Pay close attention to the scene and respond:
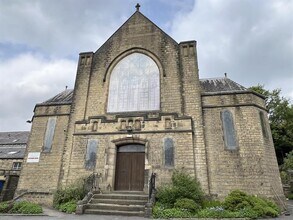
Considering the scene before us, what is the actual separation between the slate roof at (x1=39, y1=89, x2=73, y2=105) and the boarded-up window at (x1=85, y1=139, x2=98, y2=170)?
156 inches

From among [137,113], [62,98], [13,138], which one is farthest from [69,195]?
[13,138]

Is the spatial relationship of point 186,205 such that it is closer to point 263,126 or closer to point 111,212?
point 111,212

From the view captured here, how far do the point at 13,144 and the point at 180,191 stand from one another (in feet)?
89.7

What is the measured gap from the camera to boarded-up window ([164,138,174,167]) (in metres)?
12.0

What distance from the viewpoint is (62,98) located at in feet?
55.6

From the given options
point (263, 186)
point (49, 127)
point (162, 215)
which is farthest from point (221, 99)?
point (49, 127)

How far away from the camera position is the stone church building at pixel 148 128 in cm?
1195

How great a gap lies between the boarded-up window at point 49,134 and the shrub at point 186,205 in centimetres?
930

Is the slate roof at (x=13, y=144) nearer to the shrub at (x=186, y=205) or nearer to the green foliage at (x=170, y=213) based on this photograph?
the green foliage at (x=170, y=213)

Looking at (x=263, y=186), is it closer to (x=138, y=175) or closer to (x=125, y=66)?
(x=138, y=175)

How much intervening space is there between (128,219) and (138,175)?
4.34m

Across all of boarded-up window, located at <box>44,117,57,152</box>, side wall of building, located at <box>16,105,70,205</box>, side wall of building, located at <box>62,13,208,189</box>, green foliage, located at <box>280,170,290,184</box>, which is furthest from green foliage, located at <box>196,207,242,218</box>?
green foliage, located at <box>280,170,290,184</box>

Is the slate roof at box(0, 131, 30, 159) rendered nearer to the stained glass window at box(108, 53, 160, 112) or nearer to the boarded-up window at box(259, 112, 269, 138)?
the stained glass window at box(108, 53, 160, 112)

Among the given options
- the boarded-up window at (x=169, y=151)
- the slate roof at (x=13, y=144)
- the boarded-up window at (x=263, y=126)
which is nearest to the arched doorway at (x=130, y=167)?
the boarded-up window at (x=169, y=151)
